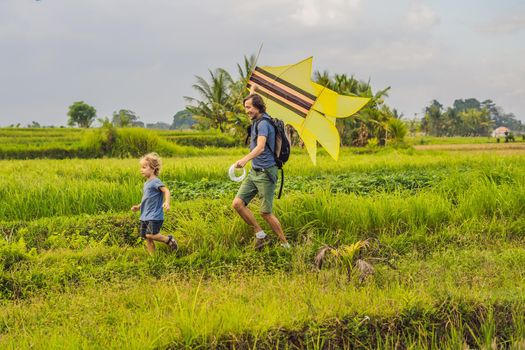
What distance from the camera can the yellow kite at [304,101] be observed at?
5.51 metres

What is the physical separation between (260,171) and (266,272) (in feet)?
3.33

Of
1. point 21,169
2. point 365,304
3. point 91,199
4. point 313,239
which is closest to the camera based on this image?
point 365,304

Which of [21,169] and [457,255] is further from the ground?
[21,169]

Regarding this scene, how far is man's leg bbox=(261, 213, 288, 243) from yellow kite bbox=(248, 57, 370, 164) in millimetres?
727

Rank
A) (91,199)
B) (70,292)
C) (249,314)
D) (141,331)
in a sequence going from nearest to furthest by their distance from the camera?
(141,331)
(249,314)
(70,292)
(91,199)

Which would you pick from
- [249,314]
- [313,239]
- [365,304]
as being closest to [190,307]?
[249,314]

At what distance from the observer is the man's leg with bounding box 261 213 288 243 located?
536 centimetres

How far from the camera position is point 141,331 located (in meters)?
3.20

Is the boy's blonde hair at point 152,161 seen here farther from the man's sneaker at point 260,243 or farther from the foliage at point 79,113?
the foliage at point 79,113

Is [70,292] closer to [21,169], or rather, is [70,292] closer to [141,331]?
[141,331]

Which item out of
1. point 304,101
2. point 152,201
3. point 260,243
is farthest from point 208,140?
point 152,201

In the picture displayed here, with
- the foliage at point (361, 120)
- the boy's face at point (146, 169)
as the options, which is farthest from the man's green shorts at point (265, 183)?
the foliage at point (361, 120)

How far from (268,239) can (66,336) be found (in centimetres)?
266

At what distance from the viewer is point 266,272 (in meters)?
4.74
